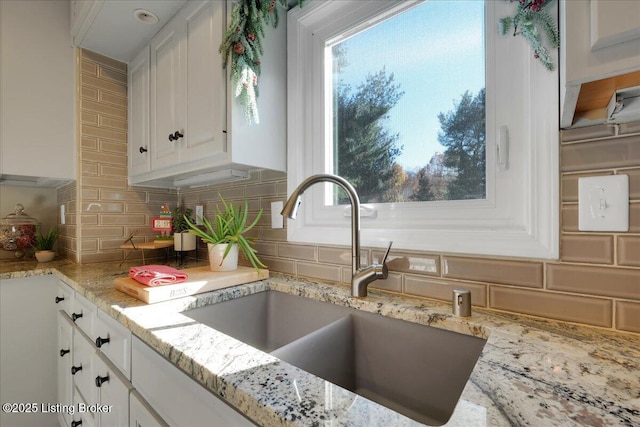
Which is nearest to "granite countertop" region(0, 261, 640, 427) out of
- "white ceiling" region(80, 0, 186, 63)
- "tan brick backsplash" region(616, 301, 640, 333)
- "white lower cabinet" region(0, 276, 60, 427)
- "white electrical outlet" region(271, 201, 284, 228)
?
"tan brick backsplash" region(616, 301, 640, 333)

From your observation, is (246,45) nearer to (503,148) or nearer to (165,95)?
(165,95)

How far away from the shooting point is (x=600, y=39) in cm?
41

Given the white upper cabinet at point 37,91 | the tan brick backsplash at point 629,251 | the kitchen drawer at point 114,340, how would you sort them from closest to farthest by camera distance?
the tan brick backsplash at point 629,251 < the kitchen drawer at point 114,340 < the white upper cabinet at point 37,91

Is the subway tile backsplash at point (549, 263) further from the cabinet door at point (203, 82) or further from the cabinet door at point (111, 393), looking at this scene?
the cabinet door at point (111, 393)

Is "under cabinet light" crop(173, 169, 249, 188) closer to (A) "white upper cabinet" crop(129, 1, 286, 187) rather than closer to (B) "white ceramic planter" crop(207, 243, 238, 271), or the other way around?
(A) "white upper cabinet" crop(129, 1, 286, 187)

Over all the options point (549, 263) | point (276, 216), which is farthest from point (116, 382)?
point (549, 263)

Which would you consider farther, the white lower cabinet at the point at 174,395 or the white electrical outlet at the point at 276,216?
the white electrical outlet at the point at 276,216

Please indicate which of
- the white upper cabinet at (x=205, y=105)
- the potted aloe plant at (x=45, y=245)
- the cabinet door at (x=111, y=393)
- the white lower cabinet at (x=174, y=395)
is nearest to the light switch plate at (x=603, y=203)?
the white lower cabinet at (x=174, y=395)

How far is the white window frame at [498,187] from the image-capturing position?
73 centimetres

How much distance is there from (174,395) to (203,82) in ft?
3.70

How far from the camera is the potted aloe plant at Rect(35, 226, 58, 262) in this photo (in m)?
1.79

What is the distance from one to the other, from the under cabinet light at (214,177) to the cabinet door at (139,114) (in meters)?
0.22

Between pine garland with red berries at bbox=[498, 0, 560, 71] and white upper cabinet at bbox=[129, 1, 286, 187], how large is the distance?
2.90ft

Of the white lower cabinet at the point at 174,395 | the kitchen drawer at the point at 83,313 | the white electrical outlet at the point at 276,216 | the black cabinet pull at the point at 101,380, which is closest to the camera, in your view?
the white lower cabinet at the point at 174,395
